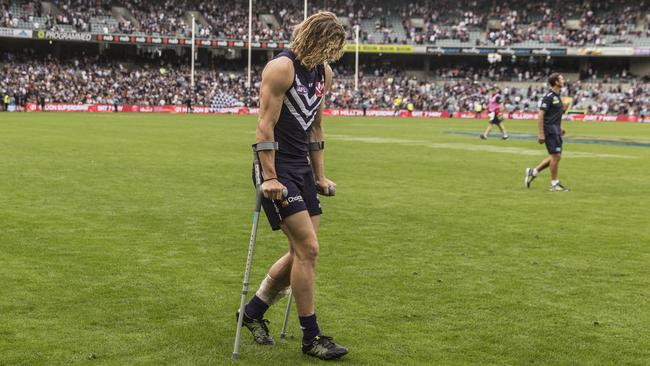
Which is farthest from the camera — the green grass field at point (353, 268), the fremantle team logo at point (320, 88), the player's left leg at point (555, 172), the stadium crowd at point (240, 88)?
the stadium crowd at point (240, 88)

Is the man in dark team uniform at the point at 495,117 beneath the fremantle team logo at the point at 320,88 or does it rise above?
beneath

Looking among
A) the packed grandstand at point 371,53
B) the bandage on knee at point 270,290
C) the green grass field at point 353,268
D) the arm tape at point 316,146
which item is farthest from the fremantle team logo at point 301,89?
the packed grandstand at point 371,53

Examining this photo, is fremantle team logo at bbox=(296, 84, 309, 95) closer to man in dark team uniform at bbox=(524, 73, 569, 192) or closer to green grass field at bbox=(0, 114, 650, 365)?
green grass field at bbox=(0, 114, 650, 365)

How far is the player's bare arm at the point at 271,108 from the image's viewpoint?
18.6 feet

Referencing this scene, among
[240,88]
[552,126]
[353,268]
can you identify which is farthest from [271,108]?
[240,88]

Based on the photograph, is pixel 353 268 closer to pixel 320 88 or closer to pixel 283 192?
pixel 320 88

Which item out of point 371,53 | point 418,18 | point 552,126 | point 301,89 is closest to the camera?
point 301,89

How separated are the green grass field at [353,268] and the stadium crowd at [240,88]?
5083 cm

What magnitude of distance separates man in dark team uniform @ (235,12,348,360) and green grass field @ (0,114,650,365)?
44cm

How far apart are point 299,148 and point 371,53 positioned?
266 feet

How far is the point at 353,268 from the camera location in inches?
356

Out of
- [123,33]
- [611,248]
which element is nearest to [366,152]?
[611,248]

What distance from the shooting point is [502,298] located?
7770 mm

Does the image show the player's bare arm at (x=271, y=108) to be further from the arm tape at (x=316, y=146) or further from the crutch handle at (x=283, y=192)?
the arm tape at (x=316, y=146)
